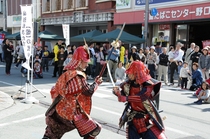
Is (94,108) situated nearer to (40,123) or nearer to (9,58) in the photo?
(40,123)

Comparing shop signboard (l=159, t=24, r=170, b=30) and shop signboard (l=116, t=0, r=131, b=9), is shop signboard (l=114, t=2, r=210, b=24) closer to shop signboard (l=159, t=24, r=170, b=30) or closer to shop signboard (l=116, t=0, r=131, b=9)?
shop signboard (l=116, t=0, r=131, b=9)

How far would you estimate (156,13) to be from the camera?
17.9 m

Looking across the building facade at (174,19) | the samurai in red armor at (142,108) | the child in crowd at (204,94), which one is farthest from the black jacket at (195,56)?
the samurai in red armor at (142,108)

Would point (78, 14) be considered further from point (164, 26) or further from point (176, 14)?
point (176, 14)

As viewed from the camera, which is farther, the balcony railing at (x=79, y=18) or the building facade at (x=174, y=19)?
the balcony railing at (x=79, y=18)

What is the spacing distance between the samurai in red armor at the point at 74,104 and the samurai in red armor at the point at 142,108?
1.51 ft

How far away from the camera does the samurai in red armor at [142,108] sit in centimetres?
408

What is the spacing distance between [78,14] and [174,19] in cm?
1071

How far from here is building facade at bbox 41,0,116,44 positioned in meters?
23.3

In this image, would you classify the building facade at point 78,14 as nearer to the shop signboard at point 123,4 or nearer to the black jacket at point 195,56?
the shop signboard at point 123,4

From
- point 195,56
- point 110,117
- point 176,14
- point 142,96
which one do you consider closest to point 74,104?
point 142,96

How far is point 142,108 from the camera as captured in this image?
4.17 m

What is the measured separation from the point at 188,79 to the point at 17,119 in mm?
8072

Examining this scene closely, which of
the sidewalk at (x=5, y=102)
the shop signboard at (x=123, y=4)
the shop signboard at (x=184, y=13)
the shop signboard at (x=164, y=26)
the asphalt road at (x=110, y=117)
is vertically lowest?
the asphalt road at (x=110, y=117)
